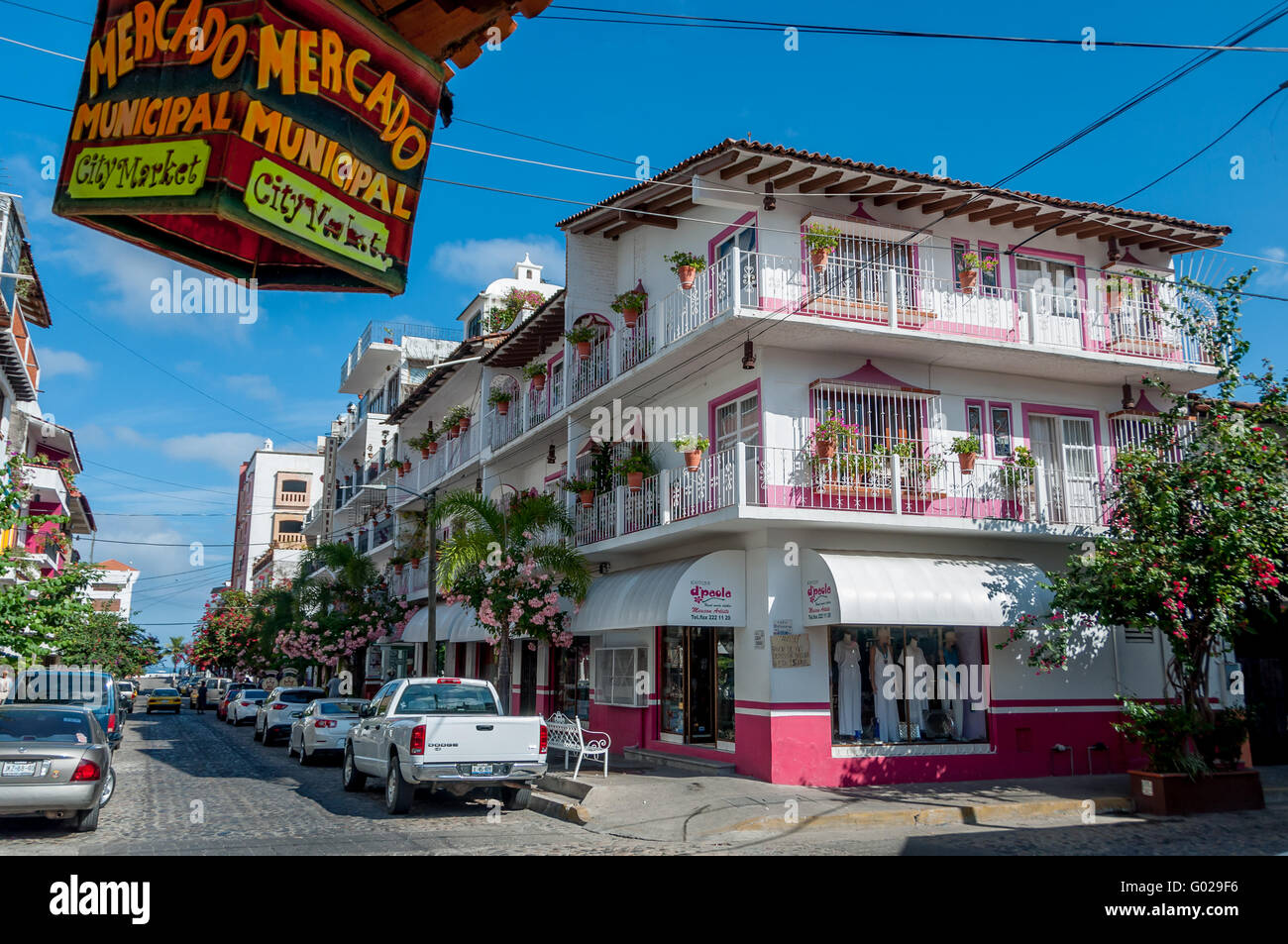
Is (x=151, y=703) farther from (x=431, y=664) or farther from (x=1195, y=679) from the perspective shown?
(x=1195, y=679)

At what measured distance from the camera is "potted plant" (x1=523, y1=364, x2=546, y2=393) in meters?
24.2

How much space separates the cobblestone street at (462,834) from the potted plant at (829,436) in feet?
20.0

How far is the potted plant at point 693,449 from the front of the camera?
16984 mm

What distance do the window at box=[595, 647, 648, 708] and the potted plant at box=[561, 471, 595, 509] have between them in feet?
10.6

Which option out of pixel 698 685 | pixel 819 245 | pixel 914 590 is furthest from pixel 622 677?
pixel 819 245

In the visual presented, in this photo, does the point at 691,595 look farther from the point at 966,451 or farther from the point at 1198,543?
the point at 1198,543

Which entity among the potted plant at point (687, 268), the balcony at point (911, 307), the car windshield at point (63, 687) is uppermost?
the potted plant at point (687, 268)

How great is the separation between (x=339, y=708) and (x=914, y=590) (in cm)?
1314

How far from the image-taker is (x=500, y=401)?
26.4 m

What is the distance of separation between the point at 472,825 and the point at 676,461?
8.30m

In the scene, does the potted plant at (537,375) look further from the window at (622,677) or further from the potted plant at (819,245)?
the potted plant at (819,245)

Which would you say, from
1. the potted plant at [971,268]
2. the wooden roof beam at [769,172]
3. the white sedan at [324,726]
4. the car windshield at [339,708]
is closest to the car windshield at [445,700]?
the white sedan at [324,726]

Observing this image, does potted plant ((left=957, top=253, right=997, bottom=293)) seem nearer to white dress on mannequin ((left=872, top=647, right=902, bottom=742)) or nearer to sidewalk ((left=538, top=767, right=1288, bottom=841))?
white dress on mannequin ((left=872, top=647, right=902, bottom=742))

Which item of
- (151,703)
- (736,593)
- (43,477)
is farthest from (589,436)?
(151,703)
